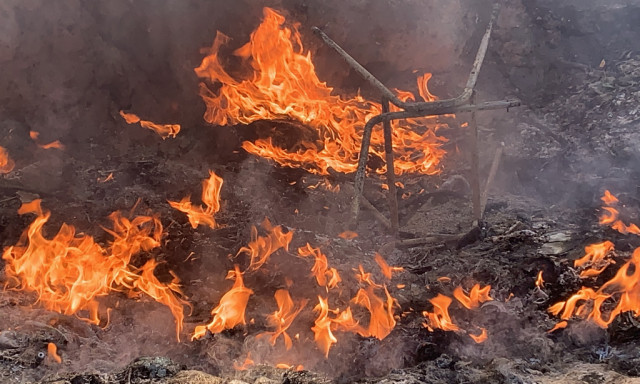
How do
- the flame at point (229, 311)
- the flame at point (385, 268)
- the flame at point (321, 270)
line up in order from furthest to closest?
the flame at point (385, 268) → the flame at point (321, 270) → the flame at point (229, 311)

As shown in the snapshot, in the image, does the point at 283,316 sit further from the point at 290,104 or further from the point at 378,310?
the point at 290,104

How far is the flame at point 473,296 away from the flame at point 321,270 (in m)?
1.05

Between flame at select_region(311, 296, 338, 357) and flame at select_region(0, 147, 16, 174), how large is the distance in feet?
15.3

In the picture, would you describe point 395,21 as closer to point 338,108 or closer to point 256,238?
point 338,108

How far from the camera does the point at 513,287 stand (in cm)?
422

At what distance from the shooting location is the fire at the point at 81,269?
4.41m

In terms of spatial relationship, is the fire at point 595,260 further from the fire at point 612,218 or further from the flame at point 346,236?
the flame at point 346,236

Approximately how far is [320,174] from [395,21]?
7.77 ft

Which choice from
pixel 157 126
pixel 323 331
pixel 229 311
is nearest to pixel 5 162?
pixel 157 126

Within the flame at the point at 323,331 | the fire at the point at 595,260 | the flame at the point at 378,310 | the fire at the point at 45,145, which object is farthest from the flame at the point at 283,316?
the fire at the point at 45,145

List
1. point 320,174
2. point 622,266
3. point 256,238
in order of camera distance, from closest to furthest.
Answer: point 622,266, point 256,238, point 320,174

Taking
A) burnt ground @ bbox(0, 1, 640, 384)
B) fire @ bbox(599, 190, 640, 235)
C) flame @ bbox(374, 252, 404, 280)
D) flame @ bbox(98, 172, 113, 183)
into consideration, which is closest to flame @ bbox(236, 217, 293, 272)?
burnt ground @ bbox(0, 1, 640, 384)

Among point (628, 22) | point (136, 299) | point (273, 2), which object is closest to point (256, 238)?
point (136, 299)

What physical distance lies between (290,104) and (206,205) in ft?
6.20
